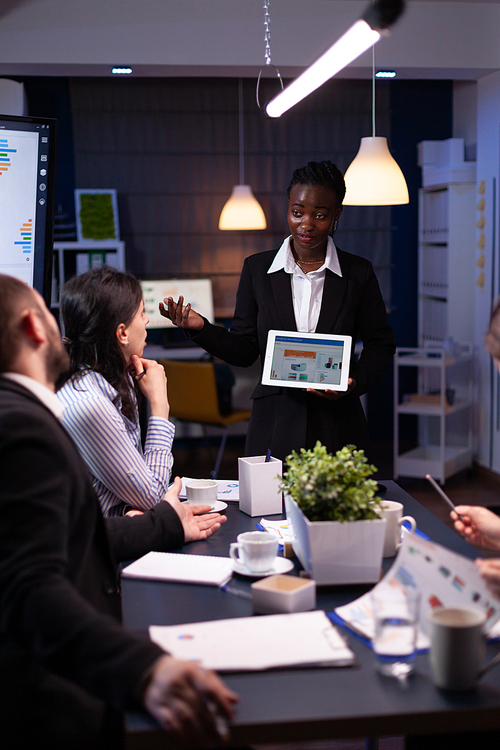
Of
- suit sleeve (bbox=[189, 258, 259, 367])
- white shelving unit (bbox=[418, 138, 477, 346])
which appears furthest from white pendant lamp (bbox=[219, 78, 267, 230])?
suit sleeve (bbox=[189, 258, 259, 367])

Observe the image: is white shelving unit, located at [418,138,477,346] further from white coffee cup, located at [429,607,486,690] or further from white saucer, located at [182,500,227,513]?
white coffee cup, located at [429,607,486,690]

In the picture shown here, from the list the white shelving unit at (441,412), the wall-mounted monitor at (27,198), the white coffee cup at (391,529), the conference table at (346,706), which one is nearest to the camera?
the conference table at (346,706)

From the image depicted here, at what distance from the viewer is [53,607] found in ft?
3.14

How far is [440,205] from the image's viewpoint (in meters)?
5.78

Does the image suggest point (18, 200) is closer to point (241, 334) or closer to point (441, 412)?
point (241, 334)

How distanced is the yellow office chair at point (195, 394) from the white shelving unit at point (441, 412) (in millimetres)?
1184

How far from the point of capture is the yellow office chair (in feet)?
16.0

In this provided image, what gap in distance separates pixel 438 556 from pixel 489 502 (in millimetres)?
3809

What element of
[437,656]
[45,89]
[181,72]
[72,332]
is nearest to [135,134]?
[45,89]

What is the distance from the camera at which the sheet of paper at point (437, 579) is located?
1.07m

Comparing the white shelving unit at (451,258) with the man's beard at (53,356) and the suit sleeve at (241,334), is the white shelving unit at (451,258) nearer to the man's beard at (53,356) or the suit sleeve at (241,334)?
the suit sleeve at (241,334)

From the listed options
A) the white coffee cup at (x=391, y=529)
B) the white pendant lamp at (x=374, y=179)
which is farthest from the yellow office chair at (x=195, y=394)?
the white coffee cup at (x=391, y=529)

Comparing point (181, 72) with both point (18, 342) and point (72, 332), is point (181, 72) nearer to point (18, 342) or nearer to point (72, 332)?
point (72, 332)

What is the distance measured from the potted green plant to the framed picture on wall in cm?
468
